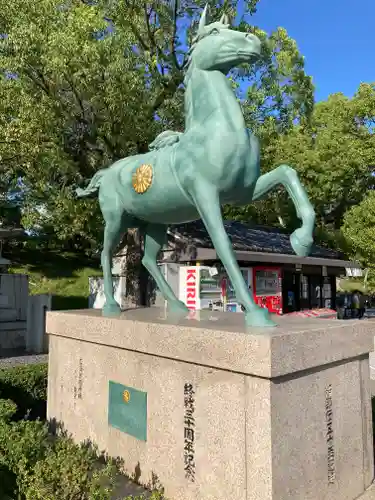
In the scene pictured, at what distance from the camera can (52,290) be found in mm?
17453

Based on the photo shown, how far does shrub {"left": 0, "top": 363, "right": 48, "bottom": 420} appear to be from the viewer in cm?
586

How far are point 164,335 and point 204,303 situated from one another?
7186mm

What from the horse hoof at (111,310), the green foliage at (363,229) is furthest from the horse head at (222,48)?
the green foliage at (363,229)

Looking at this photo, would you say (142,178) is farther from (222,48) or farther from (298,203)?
(298,203)

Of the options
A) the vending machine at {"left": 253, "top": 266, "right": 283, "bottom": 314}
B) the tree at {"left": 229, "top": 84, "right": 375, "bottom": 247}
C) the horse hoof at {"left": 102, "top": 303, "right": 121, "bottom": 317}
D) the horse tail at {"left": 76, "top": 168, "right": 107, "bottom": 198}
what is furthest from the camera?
the tree at {"left": 229, "top": 84, "right": 375, "bottom": 247}

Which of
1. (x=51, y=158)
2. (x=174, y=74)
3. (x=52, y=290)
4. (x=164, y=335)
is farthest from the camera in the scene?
(x=52, y=290)

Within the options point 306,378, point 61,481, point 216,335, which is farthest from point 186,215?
point 61,481

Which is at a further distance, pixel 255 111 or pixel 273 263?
pixel 273 263

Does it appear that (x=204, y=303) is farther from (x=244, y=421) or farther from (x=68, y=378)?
(x=244, y=421)

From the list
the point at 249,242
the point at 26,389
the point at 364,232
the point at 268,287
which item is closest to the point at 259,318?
the point at 26,389

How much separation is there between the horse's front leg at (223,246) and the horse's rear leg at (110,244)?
134 cm

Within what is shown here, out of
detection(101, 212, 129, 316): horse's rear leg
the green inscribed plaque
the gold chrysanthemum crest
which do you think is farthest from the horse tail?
the green inscribed plaque

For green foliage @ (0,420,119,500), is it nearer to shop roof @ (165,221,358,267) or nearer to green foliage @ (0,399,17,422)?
green foliage @ (0,399,17,422)

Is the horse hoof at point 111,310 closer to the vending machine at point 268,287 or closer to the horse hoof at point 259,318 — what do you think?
the horse hoof at point 259,318
